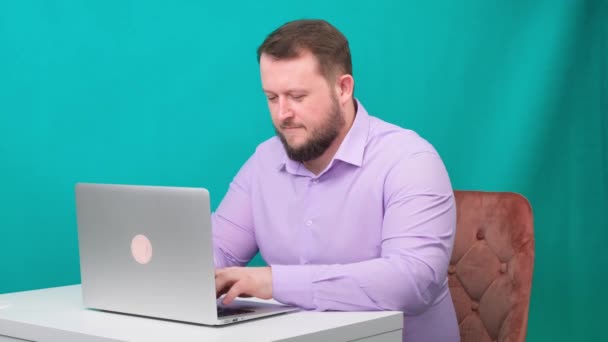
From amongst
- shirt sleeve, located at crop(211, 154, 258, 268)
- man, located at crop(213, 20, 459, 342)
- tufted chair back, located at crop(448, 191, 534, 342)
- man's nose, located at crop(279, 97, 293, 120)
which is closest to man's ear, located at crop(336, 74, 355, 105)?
man, located at crop(213, 20, 459, 342)

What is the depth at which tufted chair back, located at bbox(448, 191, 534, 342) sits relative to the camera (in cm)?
249

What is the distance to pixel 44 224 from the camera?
9.42 ft

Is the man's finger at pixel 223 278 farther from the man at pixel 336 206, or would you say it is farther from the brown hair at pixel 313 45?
the brown hair at pixel 313 45

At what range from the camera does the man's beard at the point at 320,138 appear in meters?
2.36

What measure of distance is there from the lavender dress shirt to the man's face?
7 cm

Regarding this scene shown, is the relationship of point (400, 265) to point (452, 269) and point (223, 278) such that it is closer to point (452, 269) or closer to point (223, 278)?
point (223, 278)

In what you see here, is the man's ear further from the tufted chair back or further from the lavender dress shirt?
the tufted chair back

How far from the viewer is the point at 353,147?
2.40 meters

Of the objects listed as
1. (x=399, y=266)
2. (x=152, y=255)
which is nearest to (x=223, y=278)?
(x=152, y=255)

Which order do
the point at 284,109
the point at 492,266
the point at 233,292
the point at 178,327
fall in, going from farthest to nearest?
the point at 492,266 < the point at 284,109 < the point at 233,292 < the point at 178,327

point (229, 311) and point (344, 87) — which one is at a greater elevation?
point (344, 87)

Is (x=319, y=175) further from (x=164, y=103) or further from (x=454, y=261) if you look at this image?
(x=164, y=103)

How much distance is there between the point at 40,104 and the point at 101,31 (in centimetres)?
29

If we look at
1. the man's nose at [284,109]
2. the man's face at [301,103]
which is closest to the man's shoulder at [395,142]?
the man's face at [301,103]
